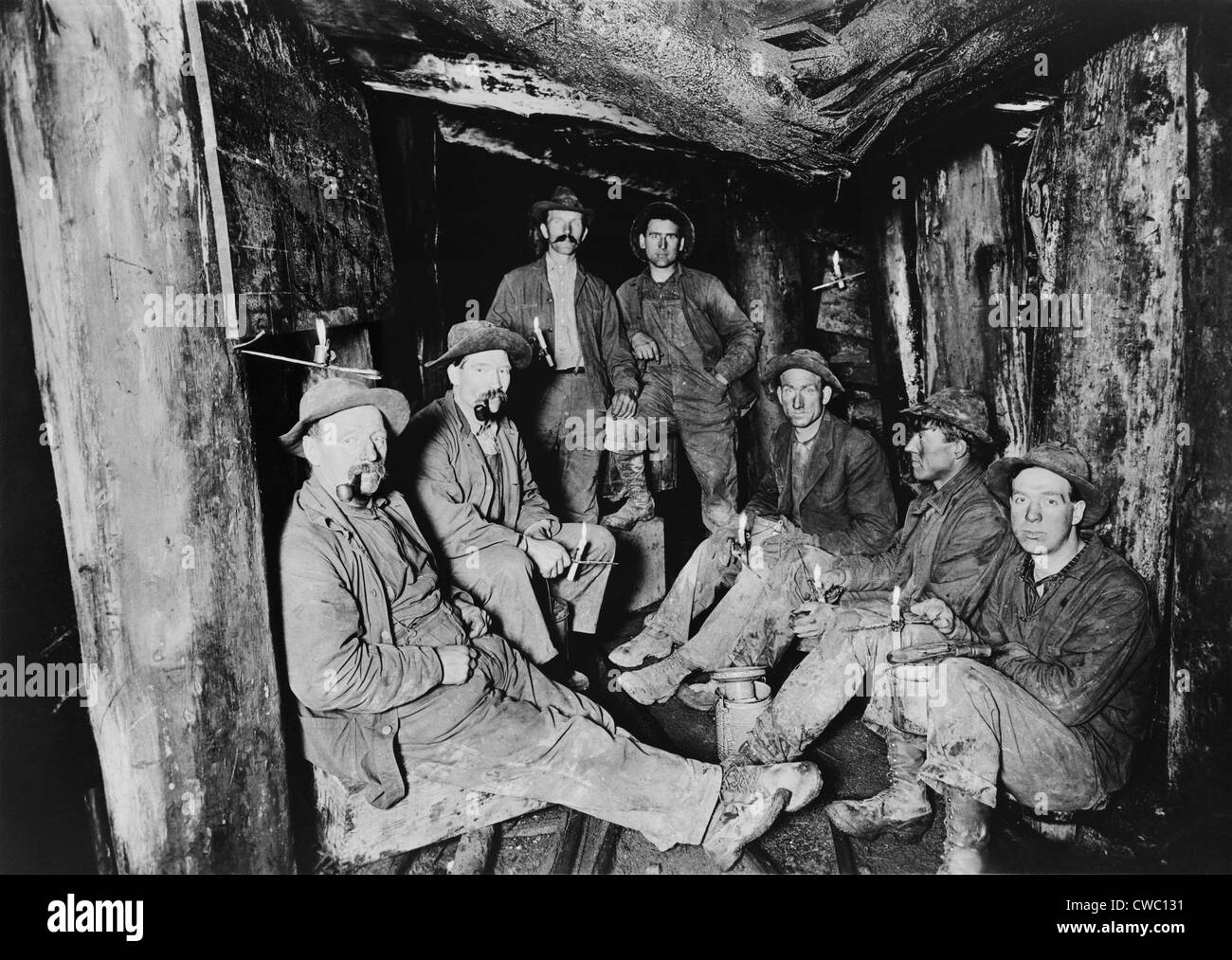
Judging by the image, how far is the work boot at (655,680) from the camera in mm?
4656

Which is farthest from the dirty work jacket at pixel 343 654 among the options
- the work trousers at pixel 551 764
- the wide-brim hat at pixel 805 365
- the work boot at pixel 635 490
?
the wide-brim hat at pixel 805 365

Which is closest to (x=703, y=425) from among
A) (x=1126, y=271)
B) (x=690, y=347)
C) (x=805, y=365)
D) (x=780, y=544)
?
(x=690, y=347)

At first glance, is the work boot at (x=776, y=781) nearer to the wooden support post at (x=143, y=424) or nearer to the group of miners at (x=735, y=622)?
the group of miners at (x=735, y=622)

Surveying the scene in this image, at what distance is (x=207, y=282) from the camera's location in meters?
2.82

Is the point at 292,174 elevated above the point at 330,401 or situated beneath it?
elevated above

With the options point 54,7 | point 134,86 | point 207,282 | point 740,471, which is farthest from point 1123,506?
point 54,7

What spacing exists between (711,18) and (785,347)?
352 centimetres

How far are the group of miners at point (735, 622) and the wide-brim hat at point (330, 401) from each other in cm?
1

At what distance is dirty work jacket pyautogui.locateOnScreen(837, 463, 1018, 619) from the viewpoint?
156 inches

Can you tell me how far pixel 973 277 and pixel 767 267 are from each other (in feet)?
6.49

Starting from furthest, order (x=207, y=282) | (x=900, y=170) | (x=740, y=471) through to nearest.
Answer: (x=740, y=471) → (x=900, y=170) → (x=207, y=282)

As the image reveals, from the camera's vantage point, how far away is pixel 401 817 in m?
3.41

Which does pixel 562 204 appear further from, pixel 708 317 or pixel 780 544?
pixel 780 544

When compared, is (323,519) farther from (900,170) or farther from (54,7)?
(900,170)
